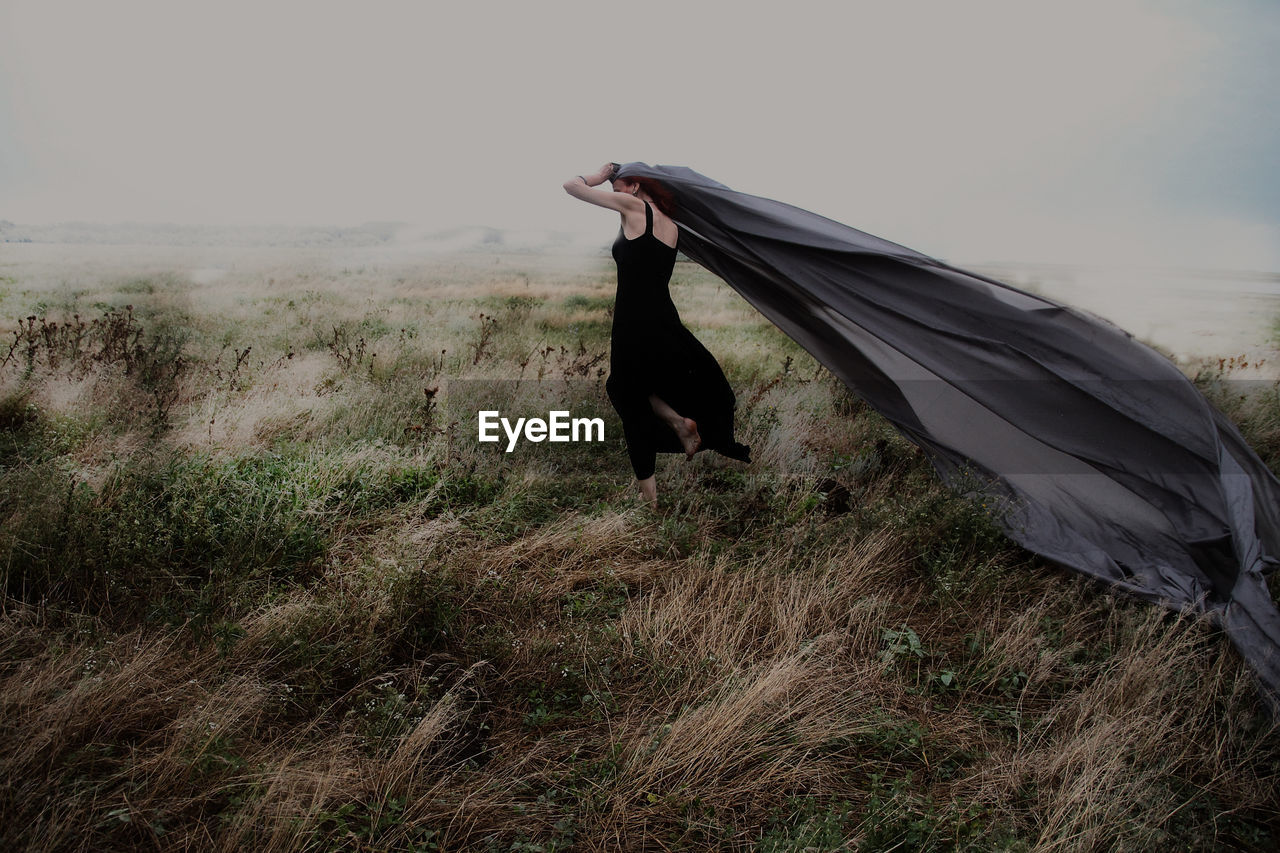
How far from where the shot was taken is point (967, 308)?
369cm

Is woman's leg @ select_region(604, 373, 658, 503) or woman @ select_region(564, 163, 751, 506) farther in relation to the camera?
woman's leg @ select_region(604, 373, 658, 503)

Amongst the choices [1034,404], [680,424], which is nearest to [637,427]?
[680,424]

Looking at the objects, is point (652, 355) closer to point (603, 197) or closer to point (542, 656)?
point (603, 197)

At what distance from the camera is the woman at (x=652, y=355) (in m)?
3.95

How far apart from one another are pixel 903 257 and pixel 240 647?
11.7 ft

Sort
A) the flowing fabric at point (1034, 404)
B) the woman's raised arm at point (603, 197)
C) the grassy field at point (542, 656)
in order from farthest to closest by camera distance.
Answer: the woman's raised arm at point (603, 197)
the flowing fabric at point (1034, 404)
the grassy field at point (542, 656)

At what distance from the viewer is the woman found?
395 centimetres

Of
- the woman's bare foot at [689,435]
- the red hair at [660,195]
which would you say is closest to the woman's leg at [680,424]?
the woman's bare foot at [689,435]

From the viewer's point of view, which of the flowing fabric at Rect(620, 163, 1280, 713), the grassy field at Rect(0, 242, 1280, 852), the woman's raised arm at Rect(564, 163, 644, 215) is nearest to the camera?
the grassy field at Rect(0, 242, 1280, 852)

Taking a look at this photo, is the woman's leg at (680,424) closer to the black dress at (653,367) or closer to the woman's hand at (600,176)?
the black dress at (653,367)

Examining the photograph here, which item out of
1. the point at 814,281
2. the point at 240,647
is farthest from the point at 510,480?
the point at 814,281

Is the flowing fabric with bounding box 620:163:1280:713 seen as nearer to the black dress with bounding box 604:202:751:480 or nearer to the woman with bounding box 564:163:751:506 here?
the woman with bounding box 564:163:751:506

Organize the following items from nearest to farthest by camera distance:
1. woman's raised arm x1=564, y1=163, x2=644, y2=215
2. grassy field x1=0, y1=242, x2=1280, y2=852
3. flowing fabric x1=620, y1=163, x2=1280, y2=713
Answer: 1. grassy field x1=0, y1=242, x2=1280, y2=852
2. flowing fabric x1=620, y1=163, x2=1280, y2=713
3. woman's raised arm x1=564, y1=163, x2=644, y2=215

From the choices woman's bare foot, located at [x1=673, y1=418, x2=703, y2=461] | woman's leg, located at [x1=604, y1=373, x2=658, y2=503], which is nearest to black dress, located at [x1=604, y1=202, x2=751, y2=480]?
woman's leg, located at [x1=604, y1=373, x2=658, y2=503]
